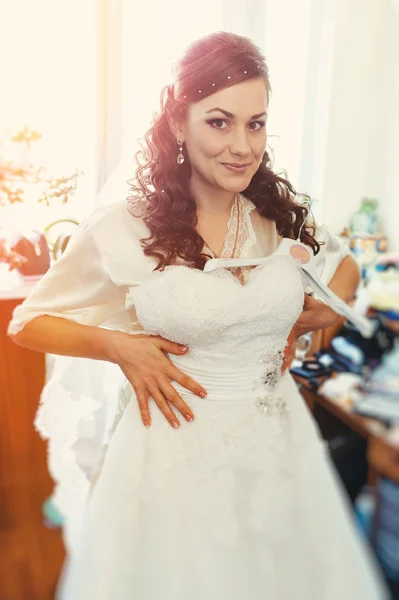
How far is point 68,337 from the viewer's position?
2.56 ft

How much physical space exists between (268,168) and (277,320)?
1.00ft

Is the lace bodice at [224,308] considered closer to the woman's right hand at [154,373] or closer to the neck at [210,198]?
the woman's right hand at [154,373]

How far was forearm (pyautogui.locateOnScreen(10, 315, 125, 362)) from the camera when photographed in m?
0.76

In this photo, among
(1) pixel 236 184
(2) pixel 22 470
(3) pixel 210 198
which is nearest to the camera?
(1) pixel 236 184

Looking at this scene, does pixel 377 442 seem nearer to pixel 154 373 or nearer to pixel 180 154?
pixel 154 373

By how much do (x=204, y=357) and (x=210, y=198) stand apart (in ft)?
0.91

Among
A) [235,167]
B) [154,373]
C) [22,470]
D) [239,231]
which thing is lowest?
[22,470]

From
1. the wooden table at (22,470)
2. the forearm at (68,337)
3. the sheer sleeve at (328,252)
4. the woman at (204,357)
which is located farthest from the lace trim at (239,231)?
the wooden table at (22,470)

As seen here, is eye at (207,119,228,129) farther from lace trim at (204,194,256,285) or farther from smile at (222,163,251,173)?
lace trim at (204,194,256,285)

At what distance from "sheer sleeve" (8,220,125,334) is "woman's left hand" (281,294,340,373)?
1.03 feet

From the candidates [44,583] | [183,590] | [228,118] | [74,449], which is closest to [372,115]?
[228,118]

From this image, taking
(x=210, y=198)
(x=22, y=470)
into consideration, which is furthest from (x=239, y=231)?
(x=22, y=470)

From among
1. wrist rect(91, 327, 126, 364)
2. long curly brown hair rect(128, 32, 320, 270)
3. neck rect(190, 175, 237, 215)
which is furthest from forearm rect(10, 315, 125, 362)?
neck rect(190, 175, 237, 215)

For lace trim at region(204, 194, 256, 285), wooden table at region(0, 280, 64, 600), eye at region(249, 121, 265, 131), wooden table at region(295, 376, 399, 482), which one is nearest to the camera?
wooden table at region(295, 376, 399, 482)
